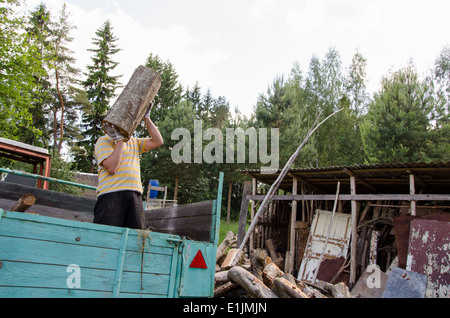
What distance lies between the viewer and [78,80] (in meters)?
26.5

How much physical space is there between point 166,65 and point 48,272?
30.8 m

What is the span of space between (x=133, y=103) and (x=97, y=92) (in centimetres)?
2612

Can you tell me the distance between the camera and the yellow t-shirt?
280 centimetres

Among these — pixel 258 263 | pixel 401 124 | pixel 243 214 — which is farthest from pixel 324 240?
pixel 401 124

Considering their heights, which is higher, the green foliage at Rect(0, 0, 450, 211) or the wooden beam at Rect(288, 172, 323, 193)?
the green foliage at Rect(0, 0, 450, 211)

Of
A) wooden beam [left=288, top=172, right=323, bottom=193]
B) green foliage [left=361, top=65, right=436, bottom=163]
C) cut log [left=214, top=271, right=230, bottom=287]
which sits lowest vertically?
cut log [left=214, top=271, right=230, bottom=287]

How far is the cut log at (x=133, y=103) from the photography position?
2.89m

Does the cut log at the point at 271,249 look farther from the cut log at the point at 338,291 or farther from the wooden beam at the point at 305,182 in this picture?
the cut log at the point at 338,291

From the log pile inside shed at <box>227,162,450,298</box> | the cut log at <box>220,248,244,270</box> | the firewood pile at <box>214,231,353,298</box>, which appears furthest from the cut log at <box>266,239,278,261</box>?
the firewood pile at <box>214,231,353,298</box>

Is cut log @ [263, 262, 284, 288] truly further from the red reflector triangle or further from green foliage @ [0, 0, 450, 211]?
green foliage @ [0, 0, 450, 211]

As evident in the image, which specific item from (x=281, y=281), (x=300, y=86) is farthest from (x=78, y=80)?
(x=281, y=281)

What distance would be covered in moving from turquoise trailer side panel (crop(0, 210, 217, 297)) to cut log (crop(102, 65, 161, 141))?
3.56 ft

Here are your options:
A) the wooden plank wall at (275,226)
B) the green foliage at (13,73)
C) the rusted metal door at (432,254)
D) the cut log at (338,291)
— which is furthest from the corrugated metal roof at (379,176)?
the green foliage at (13,73)
